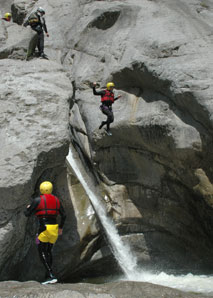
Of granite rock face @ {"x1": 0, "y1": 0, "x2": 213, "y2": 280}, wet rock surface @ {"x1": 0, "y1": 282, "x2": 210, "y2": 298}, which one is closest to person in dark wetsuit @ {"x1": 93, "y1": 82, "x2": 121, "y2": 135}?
granite rock face @ {"x1": 0, "y1": 0, "x2": 213, "y2": 280}

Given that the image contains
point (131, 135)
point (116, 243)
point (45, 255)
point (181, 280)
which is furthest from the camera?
point (131, 135)

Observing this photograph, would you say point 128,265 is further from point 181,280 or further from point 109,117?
point 109,117

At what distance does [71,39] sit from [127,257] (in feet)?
35.1

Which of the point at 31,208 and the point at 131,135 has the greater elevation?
the point at 131,135

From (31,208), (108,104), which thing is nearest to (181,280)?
(31,208)

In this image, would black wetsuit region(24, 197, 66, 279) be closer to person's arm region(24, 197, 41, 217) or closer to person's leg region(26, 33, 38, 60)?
person's arm region(24, 197, 41, 217)

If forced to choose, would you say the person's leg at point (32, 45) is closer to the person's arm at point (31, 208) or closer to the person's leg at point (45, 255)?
the person's arm at point (31, 208)

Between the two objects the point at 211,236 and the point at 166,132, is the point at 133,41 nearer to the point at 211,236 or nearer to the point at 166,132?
the point at 166,132

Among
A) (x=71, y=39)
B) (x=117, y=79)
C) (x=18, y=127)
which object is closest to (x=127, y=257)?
(x=18, y=127)

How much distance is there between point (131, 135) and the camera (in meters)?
10.8

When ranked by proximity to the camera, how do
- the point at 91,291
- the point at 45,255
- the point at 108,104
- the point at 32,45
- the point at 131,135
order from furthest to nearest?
the point at 32,45 < the point at 108,104 < the point at 131,135 < the point at 45,255 < the point at 91,291

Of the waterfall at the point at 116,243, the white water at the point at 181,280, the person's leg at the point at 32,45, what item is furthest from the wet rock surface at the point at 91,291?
the person's leg at the point at 32,45

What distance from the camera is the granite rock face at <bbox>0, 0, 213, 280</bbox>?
27.3 ft

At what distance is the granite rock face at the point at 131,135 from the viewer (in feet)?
27.3
